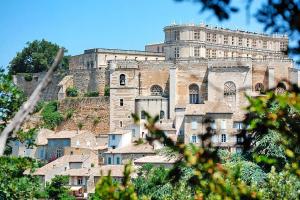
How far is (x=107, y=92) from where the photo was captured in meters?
64.7

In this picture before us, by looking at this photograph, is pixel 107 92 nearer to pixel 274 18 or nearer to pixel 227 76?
pixel 227 76

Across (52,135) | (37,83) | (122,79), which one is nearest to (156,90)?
(122,79)

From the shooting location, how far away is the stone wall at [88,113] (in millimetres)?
63938

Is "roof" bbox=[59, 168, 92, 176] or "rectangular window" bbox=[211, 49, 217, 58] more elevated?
"rectangular window" bbox=[211, 49, 217, 58]

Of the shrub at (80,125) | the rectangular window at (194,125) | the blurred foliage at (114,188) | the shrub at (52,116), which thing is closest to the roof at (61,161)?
the shrub at (80,125)

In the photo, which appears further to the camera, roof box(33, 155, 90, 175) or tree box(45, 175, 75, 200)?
roof box(33, 155, 90, 175)

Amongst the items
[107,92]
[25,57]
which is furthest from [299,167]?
[25,57]

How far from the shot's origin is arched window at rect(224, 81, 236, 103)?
57812 mm

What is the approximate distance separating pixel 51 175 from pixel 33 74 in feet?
70.7

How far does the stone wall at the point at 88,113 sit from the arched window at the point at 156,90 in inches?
153

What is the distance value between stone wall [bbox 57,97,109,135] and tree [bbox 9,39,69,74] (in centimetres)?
1505

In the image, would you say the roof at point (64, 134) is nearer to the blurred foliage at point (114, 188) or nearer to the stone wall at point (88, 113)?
the stone wall at point (88, 113)

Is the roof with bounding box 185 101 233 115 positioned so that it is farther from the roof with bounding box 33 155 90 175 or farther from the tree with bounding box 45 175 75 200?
the tree with bounding box 45 175 75 200

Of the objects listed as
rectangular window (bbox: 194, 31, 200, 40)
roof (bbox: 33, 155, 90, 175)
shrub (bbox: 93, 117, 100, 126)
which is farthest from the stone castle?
rectangular window (bbox: 194, 31, 200, 40)
